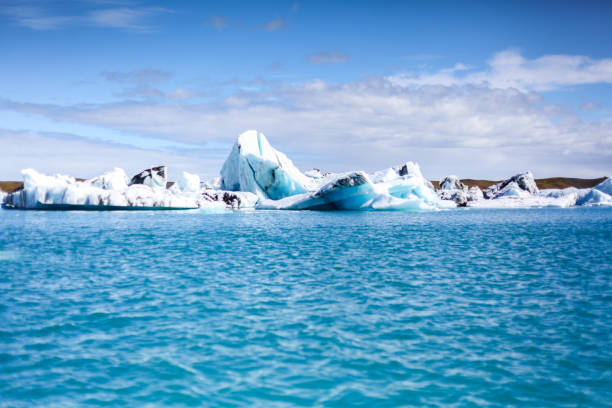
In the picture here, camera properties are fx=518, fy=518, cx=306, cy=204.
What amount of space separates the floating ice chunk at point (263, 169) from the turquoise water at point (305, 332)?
3354 cm

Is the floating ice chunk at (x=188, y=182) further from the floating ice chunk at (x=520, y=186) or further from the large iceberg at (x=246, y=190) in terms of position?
the floating ice chunk at (x=520, y=186)

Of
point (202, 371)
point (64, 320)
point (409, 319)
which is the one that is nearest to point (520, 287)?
point (409, 319)

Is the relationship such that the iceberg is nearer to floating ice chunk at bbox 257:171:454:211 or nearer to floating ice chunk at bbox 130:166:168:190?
floating ice chunk at bbox 257:171:454:211

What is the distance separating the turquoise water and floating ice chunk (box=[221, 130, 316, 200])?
110ft

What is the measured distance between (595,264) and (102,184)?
4325 centimetres

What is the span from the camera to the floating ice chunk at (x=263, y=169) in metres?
49.4

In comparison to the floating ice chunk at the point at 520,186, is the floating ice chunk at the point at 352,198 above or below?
below

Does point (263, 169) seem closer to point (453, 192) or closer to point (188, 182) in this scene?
point (188, 182)

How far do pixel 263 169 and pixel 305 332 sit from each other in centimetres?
4211

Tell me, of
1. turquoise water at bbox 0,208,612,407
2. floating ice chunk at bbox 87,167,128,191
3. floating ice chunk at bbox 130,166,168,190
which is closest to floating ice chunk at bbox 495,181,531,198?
floating ice chunk at bbox 130,166,168,190

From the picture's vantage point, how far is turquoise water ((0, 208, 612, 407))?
19.1 ft

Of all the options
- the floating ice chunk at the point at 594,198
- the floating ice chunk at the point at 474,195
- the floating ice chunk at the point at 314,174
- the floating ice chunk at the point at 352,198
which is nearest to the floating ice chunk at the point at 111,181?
the floating ice chunk at the point at 352,198

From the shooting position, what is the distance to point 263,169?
162 feet

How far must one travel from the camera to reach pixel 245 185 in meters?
52.6
